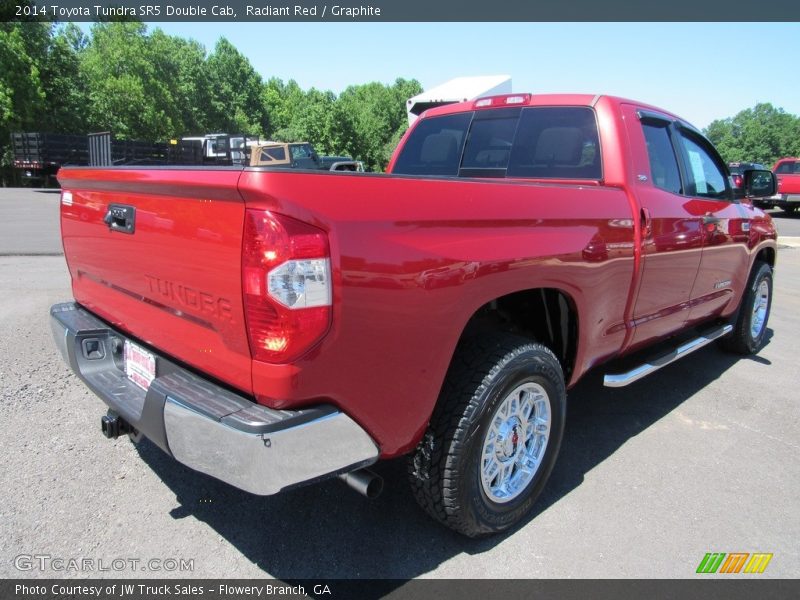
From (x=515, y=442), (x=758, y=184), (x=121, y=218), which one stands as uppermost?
(x=758, y=184)

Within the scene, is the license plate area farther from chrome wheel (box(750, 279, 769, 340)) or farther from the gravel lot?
chrome wheel (box(750, 279, 769, 340))

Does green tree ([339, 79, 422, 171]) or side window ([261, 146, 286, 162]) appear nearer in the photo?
side window ([261, 146, 286, 162])

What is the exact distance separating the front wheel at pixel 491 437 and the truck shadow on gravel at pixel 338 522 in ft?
0.66

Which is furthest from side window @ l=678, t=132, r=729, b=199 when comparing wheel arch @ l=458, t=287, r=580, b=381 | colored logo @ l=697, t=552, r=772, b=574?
colored logo @ l=697, t=552, r=772, b=574

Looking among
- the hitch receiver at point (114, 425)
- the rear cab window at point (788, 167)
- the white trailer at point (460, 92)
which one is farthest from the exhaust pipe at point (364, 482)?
the rear cab window at point (788, 167)

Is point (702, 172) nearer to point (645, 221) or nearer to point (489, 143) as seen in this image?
point (645, 221)

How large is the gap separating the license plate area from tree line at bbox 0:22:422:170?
32.6m

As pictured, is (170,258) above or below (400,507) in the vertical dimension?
above

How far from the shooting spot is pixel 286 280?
1735mm

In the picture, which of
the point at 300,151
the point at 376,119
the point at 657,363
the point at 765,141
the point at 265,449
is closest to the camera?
the point at 265,449

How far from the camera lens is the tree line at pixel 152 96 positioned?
29266 millimetres

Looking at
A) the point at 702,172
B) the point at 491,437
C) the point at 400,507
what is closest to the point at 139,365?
the point at 400,507

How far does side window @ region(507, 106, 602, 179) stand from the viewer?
3.34 m

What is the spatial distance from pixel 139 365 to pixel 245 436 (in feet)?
3.04
